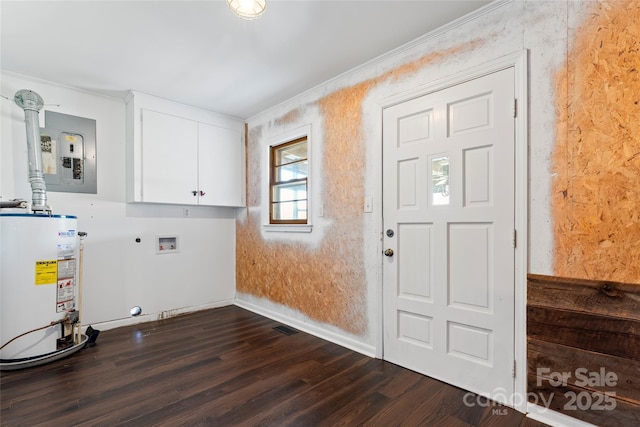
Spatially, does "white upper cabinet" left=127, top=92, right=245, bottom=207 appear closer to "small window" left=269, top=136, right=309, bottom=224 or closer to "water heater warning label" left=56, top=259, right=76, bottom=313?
"small window" left=269, top=136, right=309, bottom=224

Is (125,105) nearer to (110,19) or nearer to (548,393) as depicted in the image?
(110,19)

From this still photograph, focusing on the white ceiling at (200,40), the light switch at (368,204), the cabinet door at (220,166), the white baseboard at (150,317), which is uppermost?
the white ceiling at (200,40)

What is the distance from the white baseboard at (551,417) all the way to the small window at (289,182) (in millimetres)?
2369

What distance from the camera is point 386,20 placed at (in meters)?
2.08

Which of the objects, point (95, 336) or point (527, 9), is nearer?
point (527, 9)

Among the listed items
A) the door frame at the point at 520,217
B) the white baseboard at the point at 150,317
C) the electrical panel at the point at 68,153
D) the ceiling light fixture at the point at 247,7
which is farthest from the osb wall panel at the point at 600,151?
the electrical panel at the point at 68,153

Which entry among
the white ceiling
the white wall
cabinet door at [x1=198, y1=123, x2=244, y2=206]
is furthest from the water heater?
cabinet door at [x1=198, y1=123, x2=244, y2=206]

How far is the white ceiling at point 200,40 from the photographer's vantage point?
1955 mm

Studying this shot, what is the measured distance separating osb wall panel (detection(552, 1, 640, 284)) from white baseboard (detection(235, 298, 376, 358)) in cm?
159

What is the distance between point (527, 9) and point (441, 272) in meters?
1.75

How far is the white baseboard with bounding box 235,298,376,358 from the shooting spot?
2607mm

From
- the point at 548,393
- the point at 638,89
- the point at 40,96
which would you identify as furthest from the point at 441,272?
the point at 40,96

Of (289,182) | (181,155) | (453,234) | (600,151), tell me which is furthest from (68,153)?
(600,151)

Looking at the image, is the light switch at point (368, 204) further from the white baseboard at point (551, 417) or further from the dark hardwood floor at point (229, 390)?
the white baseboard at point (551, 417)
